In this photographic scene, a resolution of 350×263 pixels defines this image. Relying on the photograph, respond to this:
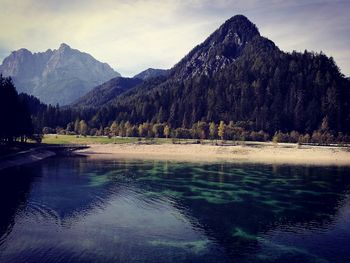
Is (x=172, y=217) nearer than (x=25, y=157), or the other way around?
(x=172, y=217)

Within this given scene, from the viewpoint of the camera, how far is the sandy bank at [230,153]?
124 metres

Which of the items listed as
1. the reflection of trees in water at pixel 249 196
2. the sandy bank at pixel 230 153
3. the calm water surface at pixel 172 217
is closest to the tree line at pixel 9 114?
the calm water surface at pixel 172 217

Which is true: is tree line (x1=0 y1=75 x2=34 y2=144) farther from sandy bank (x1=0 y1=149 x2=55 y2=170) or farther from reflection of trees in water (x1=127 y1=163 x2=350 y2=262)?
reflection of trees in water (x1=127 y1=163 x2=350 y2=262)

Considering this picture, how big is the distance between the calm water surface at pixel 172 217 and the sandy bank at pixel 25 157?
16.6 ft

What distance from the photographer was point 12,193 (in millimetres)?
61344

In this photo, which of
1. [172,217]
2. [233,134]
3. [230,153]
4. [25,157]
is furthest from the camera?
[233,134]

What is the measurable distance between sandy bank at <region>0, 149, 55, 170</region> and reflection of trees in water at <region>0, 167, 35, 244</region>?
2971mm

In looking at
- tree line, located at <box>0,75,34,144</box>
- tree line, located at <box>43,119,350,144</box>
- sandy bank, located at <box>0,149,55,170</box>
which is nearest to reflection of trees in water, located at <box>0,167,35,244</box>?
sandy bank, located at <box>0,149,55,170</box>

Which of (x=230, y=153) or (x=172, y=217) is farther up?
(x=230, y=153)

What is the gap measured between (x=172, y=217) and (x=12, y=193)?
3057cm

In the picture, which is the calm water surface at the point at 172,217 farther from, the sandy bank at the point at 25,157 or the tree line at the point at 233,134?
the tree line at the point at 233,134

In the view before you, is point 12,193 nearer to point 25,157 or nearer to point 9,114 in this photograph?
point 9,114

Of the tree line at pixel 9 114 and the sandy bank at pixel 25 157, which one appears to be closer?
the sandy bank at pixel 25 157

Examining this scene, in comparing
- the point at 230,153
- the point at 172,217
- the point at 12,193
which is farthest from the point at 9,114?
the point at 230,153
